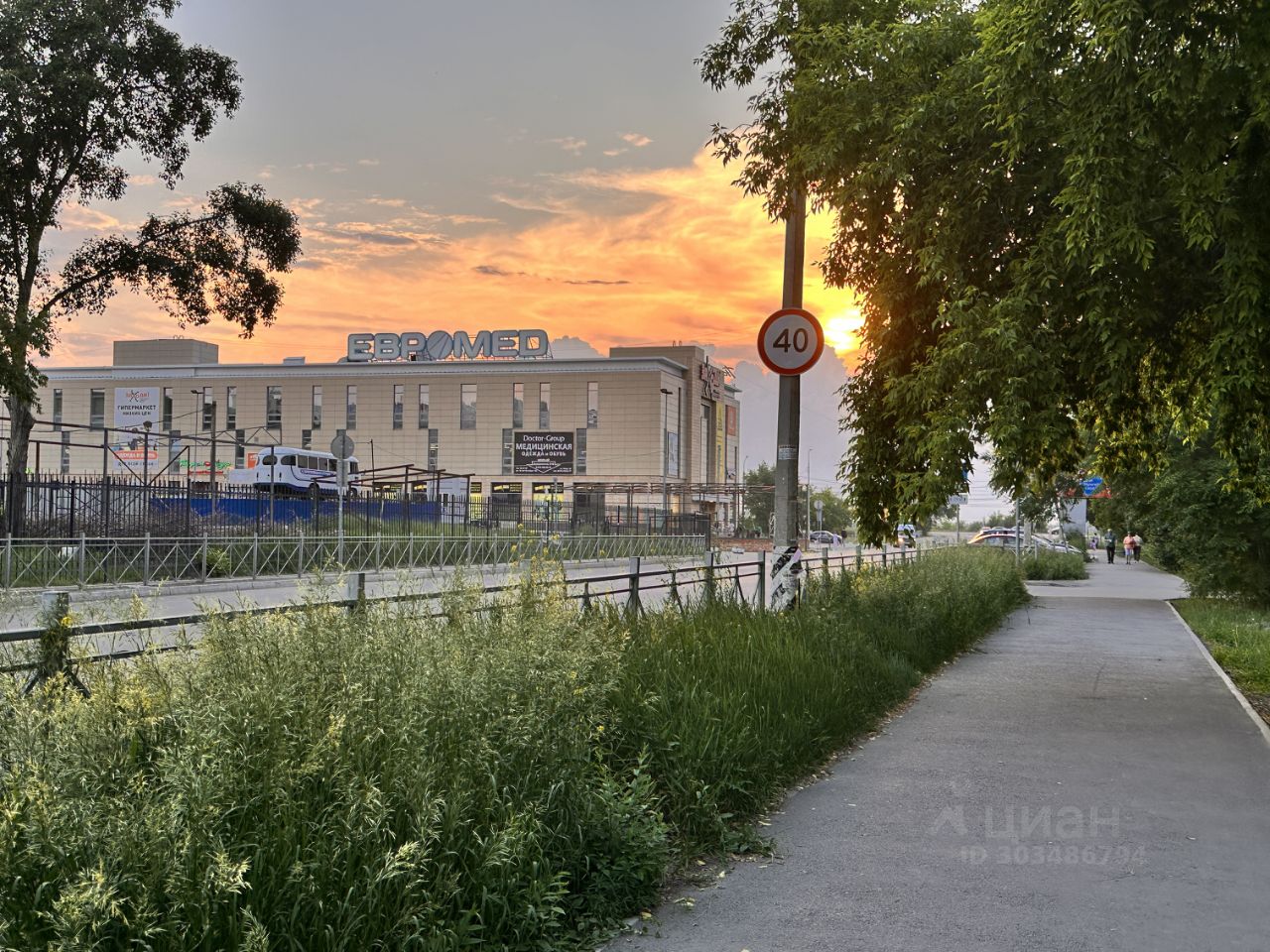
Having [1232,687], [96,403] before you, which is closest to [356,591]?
[1232,687]

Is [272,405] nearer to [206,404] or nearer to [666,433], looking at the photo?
[206,404]

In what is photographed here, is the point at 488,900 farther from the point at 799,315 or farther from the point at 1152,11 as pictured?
the point at 799,315

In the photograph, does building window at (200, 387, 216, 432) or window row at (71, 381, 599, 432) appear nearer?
window row at (71, 381, 599, 432)

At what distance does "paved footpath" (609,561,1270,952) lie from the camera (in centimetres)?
463

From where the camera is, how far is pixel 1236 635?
57.2ft

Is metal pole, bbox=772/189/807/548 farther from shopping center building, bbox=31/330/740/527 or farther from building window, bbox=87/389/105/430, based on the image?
building window, bbox=87/389/105/430

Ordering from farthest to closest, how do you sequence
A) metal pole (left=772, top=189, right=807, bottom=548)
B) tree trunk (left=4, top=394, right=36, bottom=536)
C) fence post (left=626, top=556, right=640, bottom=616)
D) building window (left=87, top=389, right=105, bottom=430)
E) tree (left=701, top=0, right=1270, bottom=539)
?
building window (left=87, top=389, right=105, bottom=430) → tree trunk (left=4, top=394, right=36, bottom=536) → metal pole (left=772, top=189, right=807, bottom=548) → fence post (left=626, top=556, right=640, bottom=616) → tree (left=701, top=0, right=1270, bottom=539)

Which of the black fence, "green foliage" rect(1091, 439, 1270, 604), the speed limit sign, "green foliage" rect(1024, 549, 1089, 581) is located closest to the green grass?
"green foliage" rect(1091, 439, 1270, 604)

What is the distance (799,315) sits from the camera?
11.7 meters

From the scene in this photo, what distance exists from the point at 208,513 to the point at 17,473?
4.11 meters

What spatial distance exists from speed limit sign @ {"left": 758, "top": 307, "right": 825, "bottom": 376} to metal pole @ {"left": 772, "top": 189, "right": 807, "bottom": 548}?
69 centimetres

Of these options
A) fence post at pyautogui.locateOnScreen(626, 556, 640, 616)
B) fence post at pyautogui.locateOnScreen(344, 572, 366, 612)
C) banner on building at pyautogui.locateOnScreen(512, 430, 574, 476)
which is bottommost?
fence post at pyautogui.locateOnScreen(626, 556, 640, 616)

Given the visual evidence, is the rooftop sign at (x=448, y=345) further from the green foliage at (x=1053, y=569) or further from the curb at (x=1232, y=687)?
the curb at (x=1232, y=687)

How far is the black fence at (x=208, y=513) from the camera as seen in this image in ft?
77.9
